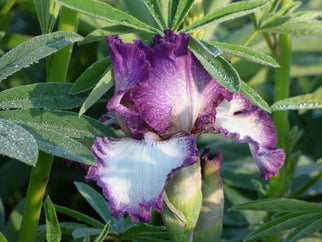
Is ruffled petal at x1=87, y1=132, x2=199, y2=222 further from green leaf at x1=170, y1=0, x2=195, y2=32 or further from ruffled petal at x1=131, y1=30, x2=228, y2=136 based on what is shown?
green leaf at x1=170, y1=0, x2=195, y2=32

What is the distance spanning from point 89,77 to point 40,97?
7 cm

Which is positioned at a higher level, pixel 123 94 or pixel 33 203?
pixel 123 94

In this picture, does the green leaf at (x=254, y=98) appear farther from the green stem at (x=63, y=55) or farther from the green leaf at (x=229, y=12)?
the green stem at (x=63, y=55)

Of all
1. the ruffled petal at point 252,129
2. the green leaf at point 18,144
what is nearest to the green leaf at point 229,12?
the ruffled petal at point 252,129

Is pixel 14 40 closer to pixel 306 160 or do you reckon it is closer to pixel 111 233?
pixel 111 233

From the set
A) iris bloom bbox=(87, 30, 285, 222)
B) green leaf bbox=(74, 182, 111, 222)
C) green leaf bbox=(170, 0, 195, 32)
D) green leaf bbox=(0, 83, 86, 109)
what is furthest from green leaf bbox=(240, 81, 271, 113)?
green leaf bbox=(74, 182, 111, 222)

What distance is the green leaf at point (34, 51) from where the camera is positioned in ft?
2.16

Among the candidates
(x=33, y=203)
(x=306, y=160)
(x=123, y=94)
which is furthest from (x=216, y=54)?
(x=306, y=160)

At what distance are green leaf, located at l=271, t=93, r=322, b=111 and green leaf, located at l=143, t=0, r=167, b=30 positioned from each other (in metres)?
0.21

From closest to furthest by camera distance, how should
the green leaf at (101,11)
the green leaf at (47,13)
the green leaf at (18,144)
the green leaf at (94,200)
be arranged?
1. the green leaf at (18,144)
2. the green leaf at (101,11)
3. the green leaf at (47,13)
4. the green leaf at (94,200)

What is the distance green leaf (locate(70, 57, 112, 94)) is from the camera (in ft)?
2.30

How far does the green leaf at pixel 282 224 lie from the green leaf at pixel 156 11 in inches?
13.9

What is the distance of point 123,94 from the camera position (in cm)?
66

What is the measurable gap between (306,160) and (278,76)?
0.39 m
